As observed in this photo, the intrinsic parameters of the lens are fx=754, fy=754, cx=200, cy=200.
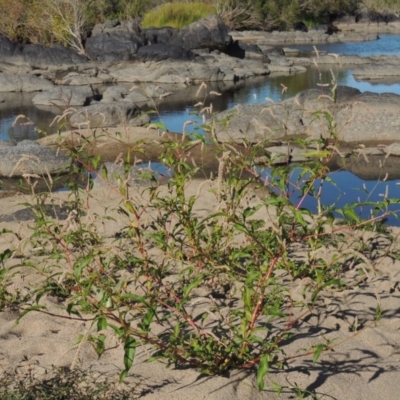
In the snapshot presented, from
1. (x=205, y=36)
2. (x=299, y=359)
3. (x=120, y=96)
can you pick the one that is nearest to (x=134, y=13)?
(x=205, y=36)

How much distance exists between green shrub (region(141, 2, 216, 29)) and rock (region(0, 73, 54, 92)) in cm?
1031

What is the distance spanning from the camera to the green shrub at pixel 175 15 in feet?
89.9

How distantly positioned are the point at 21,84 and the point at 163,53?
4602 millimetres

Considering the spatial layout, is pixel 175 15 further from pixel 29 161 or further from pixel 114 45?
pixel 29 161

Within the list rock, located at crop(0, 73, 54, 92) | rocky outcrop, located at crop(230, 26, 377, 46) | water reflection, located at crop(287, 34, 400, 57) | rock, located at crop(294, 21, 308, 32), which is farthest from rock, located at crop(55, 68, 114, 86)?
rock, located at crop(294, 21, 308, 32)

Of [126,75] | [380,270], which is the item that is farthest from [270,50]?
[380,270]

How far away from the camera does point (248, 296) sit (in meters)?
2.86

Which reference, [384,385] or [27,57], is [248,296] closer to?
[384,385]

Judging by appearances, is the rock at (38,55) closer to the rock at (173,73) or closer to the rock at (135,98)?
the rock at (173,73)

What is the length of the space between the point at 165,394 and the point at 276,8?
1309 inches

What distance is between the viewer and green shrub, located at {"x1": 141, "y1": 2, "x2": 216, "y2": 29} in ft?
89.9

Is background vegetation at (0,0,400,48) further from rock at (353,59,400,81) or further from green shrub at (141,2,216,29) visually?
rock at (353,59,400,81)

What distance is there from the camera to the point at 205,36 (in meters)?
23.1

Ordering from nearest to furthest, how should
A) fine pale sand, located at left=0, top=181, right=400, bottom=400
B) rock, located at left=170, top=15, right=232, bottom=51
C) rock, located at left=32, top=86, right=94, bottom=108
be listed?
fine pale sand, located at left=0, top=181, right=400, bottom=400, rock, located at left=32, top=86, right=94, bottom=108, rock, located at left=170, top=15, right=232, bottom=51
